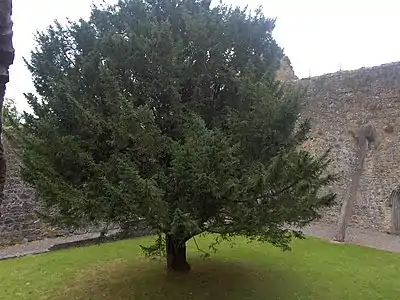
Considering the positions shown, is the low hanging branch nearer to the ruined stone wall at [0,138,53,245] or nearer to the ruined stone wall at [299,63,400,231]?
the ruined stone wall at [299,63,400,231]

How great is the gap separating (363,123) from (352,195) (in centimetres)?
241

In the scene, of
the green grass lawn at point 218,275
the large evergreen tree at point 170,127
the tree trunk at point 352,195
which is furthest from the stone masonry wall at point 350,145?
the large evergreen tree at point 170,127

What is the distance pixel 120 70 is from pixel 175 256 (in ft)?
11.3

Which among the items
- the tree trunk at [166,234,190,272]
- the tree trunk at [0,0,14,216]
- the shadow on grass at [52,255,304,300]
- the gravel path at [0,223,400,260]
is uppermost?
the tree trunk at [0,0,14,216]

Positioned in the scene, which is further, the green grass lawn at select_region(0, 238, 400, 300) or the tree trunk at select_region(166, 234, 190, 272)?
the tree trunk at select_region(166, 234, 190, 272)

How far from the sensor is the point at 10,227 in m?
12.5

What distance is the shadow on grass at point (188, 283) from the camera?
7.65 m

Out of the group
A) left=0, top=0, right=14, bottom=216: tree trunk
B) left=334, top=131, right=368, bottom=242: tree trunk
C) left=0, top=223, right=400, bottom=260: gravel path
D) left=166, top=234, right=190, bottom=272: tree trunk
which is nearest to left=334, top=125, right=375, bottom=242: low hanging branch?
left=334, top=131, right=368, bottom=242: tree trunk

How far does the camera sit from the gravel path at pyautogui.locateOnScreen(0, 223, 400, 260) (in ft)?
38.1

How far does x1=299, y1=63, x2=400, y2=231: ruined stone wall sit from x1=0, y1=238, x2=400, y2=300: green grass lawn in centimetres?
307

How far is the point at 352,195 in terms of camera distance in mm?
13305

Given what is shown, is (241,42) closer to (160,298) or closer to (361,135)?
(160,298)

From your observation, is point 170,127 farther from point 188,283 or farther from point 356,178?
point 356,178

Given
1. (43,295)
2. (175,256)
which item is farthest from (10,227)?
(175,256)
